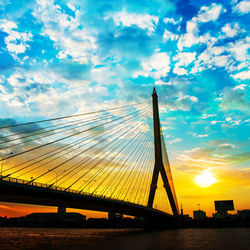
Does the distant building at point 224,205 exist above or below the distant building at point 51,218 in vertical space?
above

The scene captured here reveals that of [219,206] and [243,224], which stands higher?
[219,206]

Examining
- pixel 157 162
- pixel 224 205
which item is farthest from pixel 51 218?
pixel 157 162

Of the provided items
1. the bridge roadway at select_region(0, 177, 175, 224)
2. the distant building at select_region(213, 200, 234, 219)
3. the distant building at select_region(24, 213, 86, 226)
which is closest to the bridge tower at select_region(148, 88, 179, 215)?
the bridge roadway at select_region(0, 177, 175, 224)

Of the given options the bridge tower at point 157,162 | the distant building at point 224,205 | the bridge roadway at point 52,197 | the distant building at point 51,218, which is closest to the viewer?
the bridge roadway at point 52,197

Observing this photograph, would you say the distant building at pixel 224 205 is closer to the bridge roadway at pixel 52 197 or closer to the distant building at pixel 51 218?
the bridge roadway at pixel 52 197

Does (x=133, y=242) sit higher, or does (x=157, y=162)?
(x=157, y=162)

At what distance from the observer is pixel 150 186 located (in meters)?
46.6

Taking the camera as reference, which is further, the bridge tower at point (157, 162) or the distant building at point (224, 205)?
the distant building at point (224, 205)

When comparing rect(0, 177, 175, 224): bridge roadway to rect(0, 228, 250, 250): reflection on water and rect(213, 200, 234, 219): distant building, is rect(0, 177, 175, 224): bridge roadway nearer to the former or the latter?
rect(0, 228, 250, 250): reflection on water

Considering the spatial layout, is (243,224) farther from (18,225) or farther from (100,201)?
(18,225)

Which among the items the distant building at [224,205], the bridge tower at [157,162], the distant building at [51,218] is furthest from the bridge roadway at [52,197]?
the distant building at [51,218]

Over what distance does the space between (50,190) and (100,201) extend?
10273 millimetres

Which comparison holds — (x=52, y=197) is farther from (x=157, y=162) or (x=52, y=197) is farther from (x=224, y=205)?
(x=224, y=205)

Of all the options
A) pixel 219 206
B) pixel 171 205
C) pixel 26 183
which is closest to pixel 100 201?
pixel 26 183
